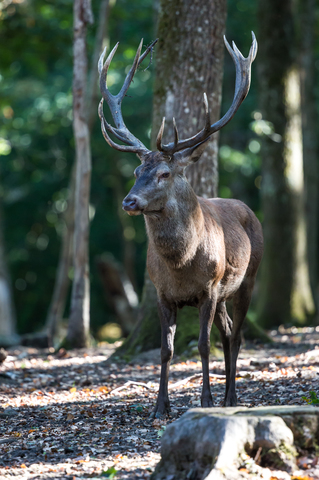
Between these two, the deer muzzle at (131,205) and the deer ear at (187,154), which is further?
the deer ear at (187,154)

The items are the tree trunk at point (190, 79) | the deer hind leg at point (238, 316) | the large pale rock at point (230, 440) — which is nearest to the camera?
the large pale rock at point (230, 440)

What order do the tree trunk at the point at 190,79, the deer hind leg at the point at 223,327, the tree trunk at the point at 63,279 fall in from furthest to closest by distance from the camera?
1. the tree trunk at the point at 63,279
2. the tree trunk at the point at 190,79
3. the deer hind leg at the point at 223,327

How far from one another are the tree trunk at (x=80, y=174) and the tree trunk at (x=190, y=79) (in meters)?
2.05

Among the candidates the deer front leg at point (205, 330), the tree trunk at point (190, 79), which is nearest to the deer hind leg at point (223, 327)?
the deer front leg at point (205, 330)

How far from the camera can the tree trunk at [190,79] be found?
8.46 metres

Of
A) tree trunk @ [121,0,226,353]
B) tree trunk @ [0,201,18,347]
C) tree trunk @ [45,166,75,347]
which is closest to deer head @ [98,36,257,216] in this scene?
tree trunk @ [121,0,226,353]

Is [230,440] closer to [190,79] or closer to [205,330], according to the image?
[205,330]

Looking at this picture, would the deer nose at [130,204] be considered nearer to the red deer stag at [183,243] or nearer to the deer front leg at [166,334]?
the red deer stag at [183,243]

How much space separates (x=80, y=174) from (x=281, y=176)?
4507 mm

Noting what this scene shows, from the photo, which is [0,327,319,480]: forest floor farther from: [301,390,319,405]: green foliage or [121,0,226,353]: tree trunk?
[121,0,226,353]: tree trunk

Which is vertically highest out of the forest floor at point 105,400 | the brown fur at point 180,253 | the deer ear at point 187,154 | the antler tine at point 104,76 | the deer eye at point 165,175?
the antler tine at point 104,76

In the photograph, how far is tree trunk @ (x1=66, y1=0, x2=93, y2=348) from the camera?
1030 centimetres

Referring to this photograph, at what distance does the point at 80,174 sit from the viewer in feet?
34.0

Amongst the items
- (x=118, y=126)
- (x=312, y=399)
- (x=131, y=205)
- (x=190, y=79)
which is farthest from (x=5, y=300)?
(x=312, y=399)
